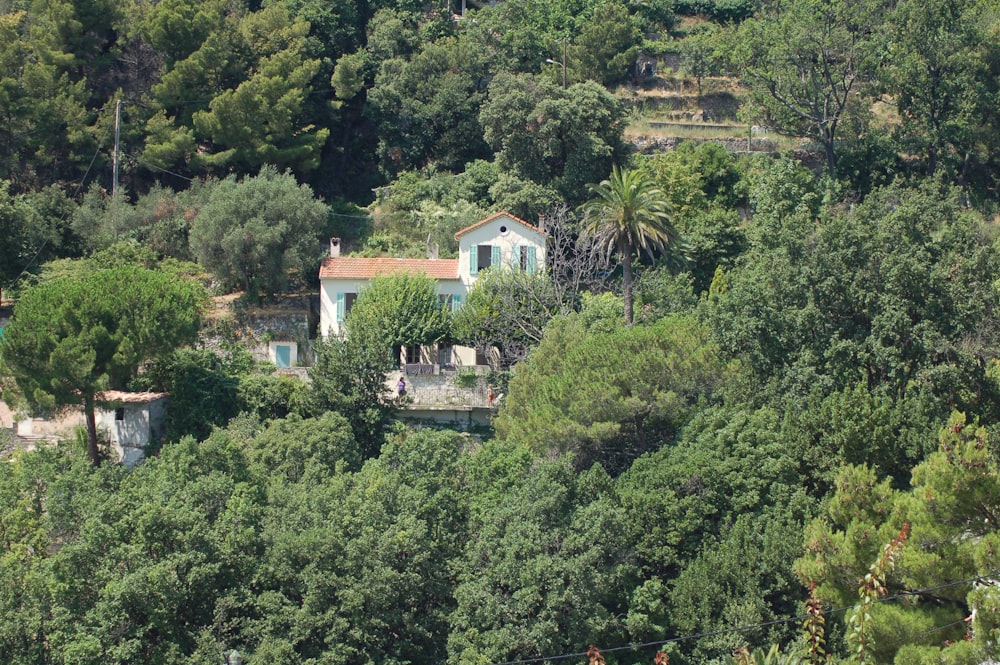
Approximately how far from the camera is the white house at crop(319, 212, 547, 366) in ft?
137

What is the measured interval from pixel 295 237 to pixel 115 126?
10793 mm

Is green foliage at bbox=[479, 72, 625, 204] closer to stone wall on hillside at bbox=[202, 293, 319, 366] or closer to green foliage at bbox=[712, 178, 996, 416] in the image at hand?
stone wall on hillside at bbox=[202, 293, 319, 366]

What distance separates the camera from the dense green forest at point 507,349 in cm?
2673

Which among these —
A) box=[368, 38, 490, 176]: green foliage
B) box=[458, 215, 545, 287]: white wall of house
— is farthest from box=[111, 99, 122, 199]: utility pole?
box=[458, 215, 545, 287]: white wall of house

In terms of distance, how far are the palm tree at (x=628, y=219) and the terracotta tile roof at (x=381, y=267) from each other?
4.79 m

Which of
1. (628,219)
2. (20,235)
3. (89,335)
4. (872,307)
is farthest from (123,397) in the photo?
(872,307)

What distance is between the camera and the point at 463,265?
41969mm

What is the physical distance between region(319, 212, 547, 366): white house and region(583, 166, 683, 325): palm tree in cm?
216

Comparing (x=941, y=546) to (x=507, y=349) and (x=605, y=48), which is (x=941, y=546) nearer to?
(x=507, y=349)

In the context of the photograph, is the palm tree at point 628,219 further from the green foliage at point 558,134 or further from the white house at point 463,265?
the green foliage at point 558,134

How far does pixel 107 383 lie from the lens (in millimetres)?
34188

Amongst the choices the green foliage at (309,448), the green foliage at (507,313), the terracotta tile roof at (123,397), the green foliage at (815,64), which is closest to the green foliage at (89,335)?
the terracotta tile roof at (123,397)

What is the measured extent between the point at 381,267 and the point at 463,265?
263cm

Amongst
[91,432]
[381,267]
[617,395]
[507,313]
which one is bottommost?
[91,432]
